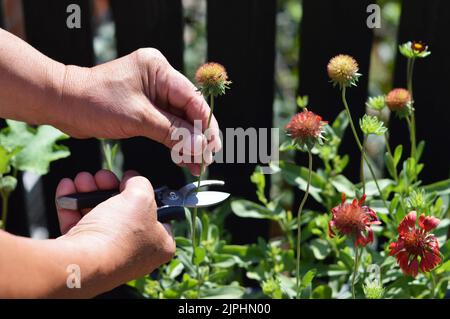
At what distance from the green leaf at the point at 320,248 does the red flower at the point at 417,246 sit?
44 centimetres

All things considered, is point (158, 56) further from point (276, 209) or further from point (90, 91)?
point (276, 209)

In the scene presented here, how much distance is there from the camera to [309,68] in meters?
2.09

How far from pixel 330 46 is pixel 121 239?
93cm

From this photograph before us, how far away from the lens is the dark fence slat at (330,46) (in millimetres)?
2031

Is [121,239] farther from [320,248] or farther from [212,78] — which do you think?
[320,248]

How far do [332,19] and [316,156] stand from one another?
15.0 inches

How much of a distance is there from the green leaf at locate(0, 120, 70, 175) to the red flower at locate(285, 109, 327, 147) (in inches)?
30.8

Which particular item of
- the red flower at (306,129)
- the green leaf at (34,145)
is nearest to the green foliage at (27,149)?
the green leaf at (34,145)

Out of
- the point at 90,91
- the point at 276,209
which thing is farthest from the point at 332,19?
the point at 90,91

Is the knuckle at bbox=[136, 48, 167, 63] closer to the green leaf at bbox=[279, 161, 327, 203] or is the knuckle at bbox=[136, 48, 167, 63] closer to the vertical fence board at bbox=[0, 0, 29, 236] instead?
the green leaf at bbox=[279, 161, 327, 203]

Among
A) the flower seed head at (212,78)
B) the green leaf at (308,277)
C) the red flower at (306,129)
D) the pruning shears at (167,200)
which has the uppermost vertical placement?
the flower seed head at (212,78)

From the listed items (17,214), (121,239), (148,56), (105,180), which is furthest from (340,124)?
(17,214)

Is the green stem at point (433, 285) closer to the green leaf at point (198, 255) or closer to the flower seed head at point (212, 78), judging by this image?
the green leaf at point (198, 255)

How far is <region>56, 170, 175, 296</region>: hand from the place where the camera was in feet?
4.38
